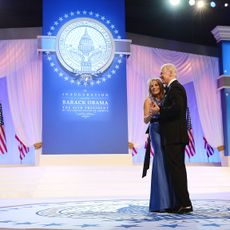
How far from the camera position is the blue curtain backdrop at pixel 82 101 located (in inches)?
363

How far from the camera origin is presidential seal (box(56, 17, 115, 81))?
926 centimetres

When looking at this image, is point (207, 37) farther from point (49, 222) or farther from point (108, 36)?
point (49, 222)

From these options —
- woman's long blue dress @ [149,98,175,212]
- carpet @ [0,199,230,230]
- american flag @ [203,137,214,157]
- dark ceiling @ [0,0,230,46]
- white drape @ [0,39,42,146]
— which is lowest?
carpet @ [0,199,230,230]

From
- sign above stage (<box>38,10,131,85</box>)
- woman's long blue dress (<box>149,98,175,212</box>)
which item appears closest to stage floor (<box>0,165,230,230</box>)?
A: woman's long blue dress (<box>149,98,175,212</box>)

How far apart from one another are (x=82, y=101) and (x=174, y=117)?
5.72 meters

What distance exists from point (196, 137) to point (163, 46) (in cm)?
260

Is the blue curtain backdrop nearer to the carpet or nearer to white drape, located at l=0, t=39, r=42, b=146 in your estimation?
white drape, located at l=0, t=39, r=42, b=146

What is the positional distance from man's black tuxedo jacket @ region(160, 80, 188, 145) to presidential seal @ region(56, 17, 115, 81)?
18.7ft

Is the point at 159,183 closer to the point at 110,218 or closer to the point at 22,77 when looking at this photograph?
the point at 110,218

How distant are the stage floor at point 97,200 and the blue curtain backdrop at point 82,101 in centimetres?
160

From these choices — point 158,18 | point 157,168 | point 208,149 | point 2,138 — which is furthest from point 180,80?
point 157,168

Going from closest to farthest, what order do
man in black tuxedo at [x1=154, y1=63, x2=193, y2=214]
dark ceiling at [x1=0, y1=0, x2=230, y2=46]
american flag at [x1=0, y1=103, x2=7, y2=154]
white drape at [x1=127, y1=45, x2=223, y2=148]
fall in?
man in black tuxedo at [x1=154, y1=63, x2=193, y2=214] < dark ceiling at [x1=0, y1=0, x2=230, y2=46] < american flag at [x1=0, y1=103, x2=7, y2=154] < white drape at [x1=127, y1=45, x2=223, y2=148]

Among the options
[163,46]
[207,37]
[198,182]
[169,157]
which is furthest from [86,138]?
[169,157]

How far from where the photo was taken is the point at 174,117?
148 inches
